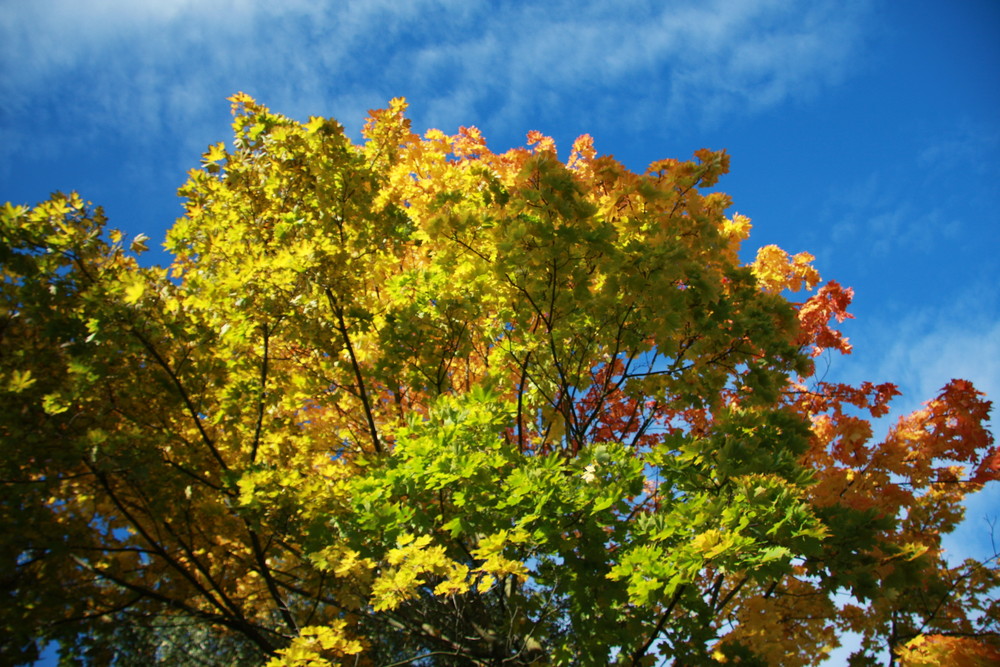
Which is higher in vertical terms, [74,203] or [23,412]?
[74,203]

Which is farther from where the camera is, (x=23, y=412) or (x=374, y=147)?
(x=374, y=147)

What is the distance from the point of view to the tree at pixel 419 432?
4160mm

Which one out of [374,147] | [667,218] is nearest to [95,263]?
[374,147]

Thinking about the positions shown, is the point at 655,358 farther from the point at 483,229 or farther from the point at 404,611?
the point at 404,611

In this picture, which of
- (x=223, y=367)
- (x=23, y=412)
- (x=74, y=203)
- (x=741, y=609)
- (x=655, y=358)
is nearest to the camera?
(x=23, y=412)

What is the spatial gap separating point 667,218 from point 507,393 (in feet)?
Answer: 8.00

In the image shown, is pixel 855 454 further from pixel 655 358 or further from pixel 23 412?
pixel 23 412

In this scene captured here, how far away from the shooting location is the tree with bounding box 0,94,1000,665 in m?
4.16

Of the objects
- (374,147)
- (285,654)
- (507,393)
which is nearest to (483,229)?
(374,147)

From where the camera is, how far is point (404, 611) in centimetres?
609

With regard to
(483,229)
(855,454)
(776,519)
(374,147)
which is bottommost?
(776,519)

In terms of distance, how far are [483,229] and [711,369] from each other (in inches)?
98.6

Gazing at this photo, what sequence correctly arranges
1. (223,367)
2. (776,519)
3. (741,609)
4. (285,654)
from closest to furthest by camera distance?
(776,519) < (285,654) < (223,367) < (741,609)

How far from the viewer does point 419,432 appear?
4.48 meters
